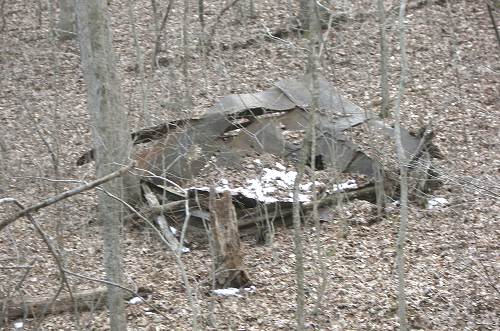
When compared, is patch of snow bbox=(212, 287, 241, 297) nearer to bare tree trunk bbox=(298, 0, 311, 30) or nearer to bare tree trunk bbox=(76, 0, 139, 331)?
bare tree trunk bbox=(76, 0, 139, 331)

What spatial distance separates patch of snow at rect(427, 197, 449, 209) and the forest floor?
4.7 inches

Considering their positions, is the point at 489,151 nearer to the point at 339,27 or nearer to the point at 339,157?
the point at 339,157

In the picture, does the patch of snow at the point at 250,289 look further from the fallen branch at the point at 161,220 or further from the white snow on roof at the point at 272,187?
the white snow on roof at the point at 272,187

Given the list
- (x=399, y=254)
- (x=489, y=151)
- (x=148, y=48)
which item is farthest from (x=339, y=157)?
(x=148, y=48)

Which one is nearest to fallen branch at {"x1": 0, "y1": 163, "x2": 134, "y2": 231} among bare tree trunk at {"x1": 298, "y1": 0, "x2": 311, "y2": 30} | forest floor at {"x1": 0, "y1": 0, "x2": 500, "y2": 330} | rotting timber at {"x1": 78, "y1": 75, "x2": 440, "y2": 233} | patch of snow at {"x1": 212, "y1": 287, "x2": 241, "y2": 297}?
forest floor at {"x1": 0, "y1": 0, "x2": 500, "y2": 330}

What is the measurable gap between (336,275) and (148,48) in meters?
10.9

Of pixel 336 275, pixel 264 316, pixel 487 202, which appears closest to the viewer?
pixel 264 316

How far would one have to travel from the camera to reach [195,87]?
16047mm

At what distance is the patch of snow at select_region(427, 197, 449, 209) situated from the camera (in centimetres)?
1129

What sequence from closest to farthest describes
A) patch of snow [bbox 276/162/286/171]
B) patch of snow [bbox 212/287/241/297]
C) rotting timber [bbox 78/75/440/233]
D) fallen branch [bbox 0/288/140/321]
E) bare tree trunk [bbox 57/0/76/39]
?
fallen branch [bbox 0/288/140/321] → patch of snow [bbox 212/287/241/297] → rotting timber [bbox 78/75/440/233] → patch of snow [bbox 276/162/286/171] → bare tree trunk [bbox 57/0/76/39]

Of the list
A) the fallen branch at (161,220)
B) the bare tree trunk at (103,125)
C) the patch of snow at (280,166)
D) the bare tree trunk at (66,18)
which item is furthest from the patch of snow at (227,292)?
the bare tree trunk at (66,18)

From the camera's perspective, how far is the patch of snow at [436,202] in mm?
11289

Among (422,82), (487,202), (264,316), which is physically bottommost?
(264,316)

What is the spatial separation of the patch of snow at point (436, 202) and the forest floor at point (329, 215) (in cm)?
12
